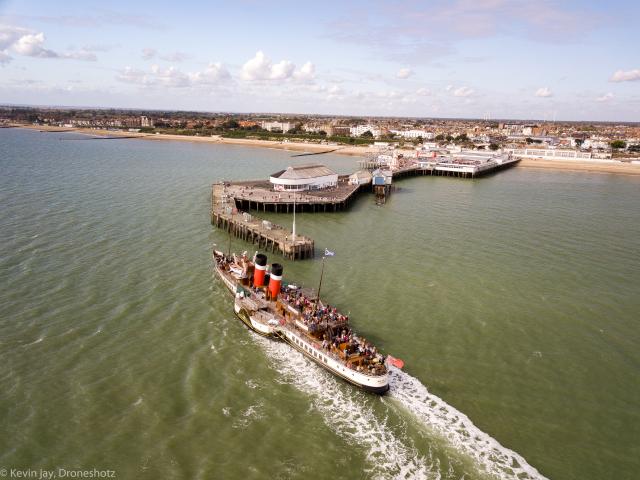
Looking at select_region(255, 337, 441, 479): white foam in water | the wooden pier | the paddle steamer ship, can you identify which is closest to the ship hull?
the paddle steamer ship

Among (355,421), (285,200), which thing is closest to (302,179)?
(285,200)

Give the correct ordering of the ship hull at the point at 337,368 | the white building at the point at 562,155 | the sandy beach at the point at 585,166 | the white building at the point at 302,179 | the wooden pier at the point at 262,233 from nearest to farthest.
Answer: the ship hull at the point at 337,368 < the wooden pier at the point at 262,233 < the white building at the point at 302,179 < the sandy beach at the point at 585,166 < the white building at the point at 562,155

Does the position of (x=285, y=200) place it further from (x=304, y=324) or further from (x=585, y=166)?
(x=585, y=166)

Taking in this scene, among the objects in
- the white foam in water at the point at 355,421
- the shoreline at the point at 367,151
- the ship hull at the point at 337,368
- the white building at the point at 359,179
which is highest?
the shoreline at the point at 367,151

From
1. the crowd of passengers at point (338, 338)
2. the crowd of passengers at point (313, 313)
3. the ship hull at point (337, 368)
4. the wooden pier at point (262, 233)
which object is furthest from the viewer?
the wooden pier at point (262, 233)

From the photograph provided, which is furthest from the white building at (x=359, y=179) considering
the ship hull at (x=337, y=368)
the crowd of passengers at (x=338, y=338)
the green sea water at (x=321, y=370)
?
the ship hull at (x=337, y=368)

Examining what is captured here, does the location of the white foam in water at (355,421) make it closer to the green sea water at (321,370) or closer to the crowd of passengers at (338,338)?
the green sea water at (321,370)

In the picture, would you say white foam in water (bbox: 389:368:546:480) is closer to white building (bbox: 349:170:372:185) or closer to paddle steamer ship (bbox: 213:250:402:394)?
paddle steamer ship (bbox: 213:250:402:394)
